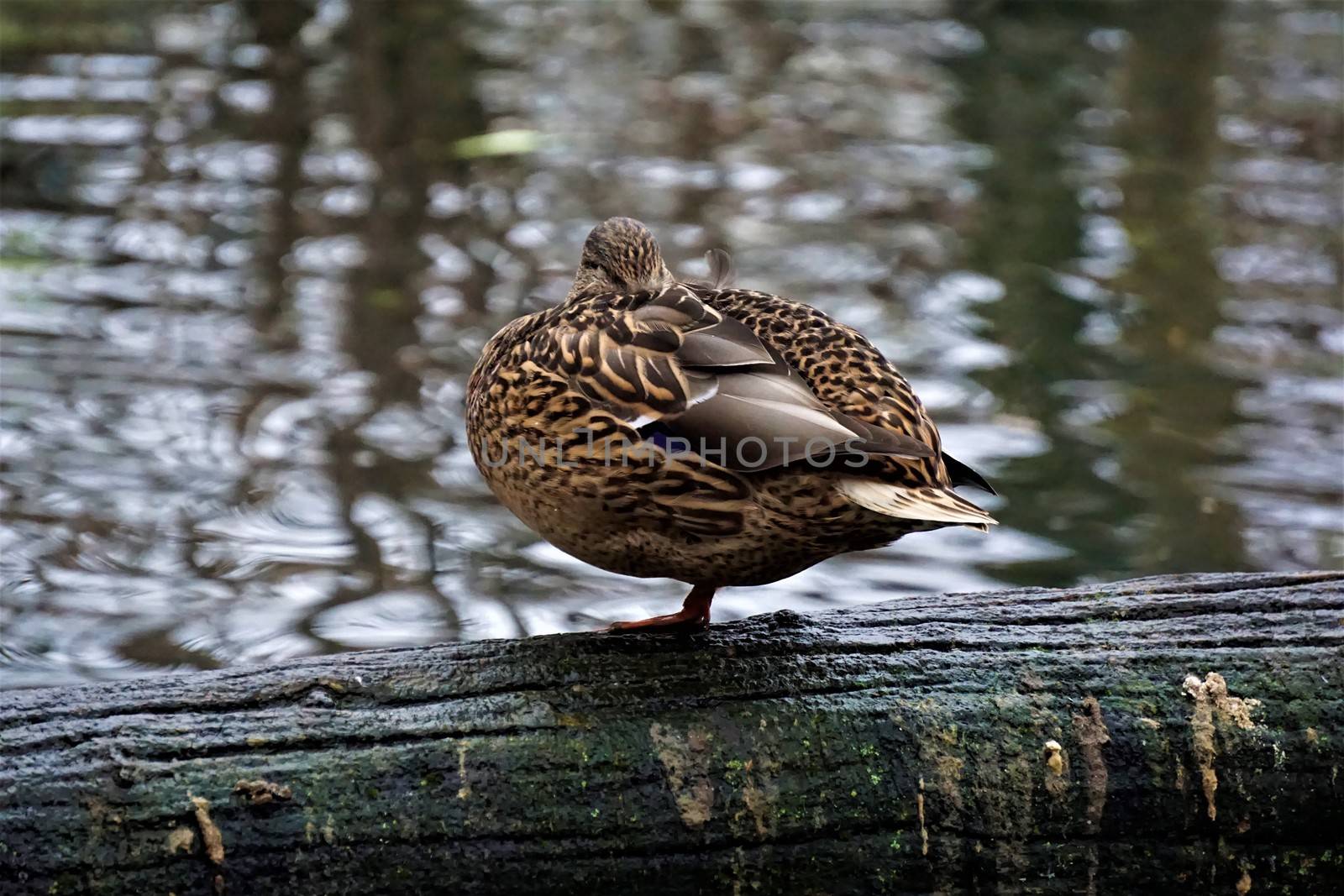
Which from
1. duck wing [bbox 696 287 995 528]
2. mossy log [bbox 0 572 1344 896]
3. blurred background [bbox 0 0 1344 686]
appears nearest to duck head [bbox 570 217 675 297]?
duck wing [bbox 696 287 995 528]

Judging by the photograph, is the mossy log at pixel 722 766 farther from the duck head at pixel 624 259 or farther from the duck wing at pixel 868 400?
the duck head at pixel 624 259

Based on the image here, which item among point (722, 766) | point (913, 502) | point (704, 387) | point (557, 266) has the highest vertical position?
point (704, 387)

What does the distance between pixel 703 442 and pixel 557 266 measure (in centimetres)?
591

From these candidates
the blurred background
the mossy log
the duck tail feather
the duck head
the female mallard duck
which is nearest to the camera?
the mossy log

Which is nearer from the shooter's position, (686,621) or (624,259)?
(686,621)

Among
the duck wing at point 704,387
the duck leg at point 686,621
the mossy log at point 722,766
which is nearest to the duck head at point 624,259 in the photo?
the duck wing at point 704,387

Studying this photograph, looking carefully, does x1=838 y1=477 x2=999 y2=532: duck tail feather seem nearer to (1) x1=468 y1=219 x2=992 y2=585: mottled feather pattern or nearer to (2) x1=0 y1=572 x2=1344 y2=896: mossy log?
(1) x1=468 y1=219 x2=992 y2=585: mottled feather pattern

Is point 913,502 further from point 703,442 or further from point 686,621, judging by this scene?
point 686,621

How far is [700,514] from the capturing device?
9.82 feet

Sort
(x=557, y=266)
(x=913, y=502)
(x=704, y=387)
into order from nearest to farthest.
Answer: (x=913, y=502)
(x=704, y=387)
(x=557, y=266)

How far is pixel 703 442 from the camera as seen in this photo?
2.96 meters

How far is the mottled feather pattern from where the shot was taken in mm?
2934

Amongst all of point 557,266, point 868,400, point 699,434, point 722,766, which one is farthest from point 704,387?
point 557,266

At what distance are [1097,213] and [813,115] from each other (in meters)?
2.89
